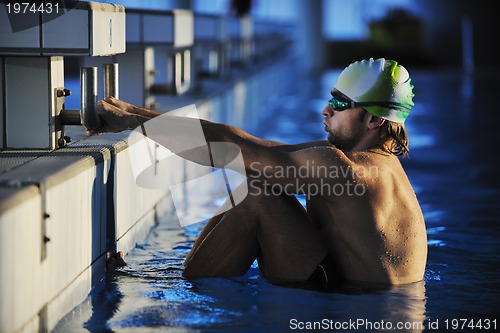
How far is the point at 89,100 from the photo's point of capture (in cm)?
407

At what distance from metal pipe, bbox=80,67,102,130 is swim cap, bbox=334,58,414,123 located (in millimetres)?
996

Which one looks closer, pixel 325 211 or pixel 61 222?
pixel 61 222

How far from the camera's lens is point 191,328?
3535mm

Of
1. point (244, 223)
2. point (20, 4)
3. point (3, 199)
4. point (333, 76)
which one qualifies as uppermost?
point (20, 4)

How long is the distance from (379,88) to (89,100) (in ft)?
3.92

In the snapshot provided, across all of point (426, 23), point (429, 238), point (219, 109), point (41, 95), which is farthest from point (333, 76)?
point (41, 95)

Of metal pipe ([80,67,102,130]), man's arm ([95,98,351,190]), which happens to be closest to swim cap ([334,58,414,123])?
man's arm ([95,98,351,190])

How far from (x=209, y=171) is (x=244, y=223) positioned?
389 centimetres

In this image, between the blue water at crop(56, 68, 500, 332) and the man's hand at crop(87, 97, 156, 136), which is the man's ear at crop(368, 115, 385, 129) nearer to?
the blue water at crop(56, 68, 500, 332)

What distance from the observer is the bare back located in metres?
3.82

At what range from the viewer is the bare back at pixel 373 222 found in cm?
382

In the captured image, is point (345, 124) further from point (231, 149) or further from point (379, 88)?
point (231, 149)

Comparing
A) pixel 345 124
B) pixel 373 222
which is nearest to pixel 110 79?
pixel 345 124

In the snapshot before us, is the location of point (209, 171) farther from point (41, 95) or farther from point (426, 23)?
point (426, 23)
